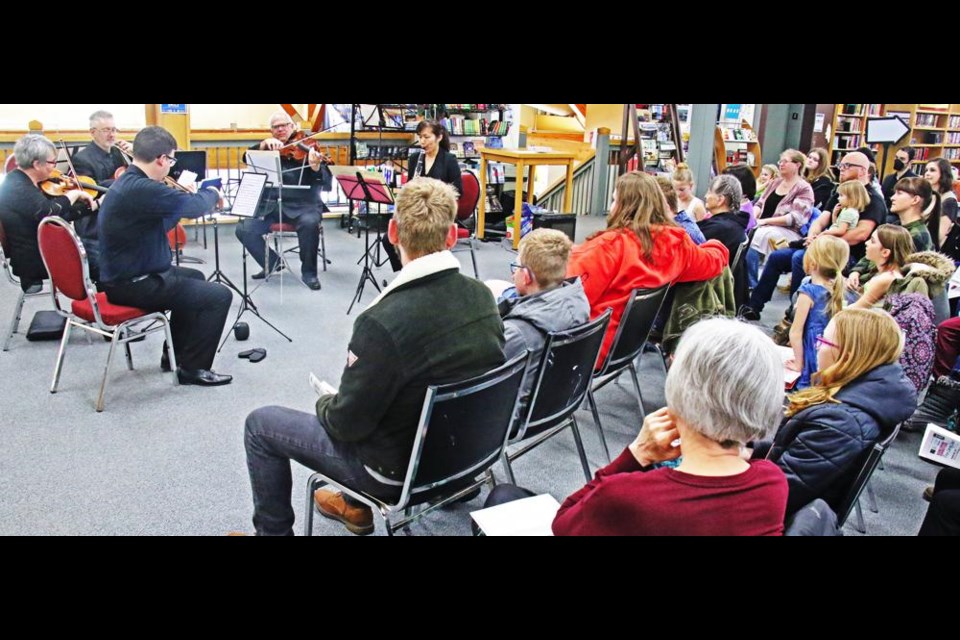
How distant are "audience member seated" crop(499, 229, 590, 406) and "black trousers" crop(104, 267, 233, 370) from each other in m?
1.73

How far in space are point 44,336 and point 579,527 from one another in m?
4.00

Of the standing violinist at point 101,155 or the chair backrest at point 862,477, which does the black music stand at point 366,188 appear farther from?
the chair backrest at point 862,477

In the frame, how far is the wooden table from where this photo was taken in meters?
7.30

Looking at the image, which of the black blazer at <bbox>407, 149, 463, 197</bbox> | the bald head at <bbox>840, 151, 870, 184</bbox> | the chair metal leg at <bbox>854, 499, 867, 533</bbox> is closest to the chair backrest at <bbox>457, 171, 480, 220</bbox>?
the black blazer at <bbox>407, 149, 463, 197</bbox>

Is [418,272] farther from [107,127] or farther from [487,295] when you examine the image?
[107,127]

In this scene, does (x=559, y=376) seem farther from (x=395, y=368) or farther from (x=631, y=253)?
(x=631, y=253)

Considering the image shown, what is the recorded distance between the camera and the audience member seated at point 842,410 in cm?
199

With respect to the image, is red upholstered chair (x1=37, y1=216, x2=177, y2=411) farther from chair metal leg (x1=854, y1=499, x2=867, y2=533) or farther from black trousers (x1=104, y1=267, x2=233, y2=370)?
chair metal leg (x1=854, y1=499, x2=867, y2=533)

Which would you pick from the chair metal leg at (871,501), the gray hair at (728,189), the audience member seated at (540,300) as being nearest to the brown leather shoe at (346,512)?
the audience member seated at (540,300)

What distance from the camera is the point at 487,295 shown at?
6.89 feet

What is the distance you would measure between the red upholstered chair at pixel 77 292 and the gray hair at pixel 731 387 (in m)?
2.93

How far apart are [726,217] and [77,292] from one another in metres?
3.71

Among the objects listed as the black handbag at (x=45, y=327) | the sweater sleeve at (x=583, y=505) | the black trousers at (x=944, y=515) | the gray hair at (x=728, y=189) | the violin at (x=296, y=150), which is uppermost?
the violin at (x=296, y=150)

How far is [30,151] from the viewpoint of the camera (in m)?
4.19
